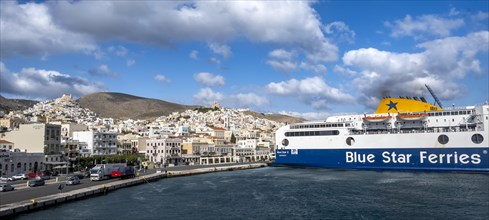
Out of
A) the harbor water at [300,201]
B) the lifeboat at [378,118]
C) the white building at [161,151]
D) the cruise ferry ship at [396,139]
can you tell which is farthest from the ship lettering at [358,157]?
the white building at [161,151]

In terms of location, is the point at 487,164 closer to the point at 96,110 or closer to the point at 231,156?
the point at 231,156

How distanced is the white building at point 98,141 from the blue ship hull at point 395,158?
21.6 meters

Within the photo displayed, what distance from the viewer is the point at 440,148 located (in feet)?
121

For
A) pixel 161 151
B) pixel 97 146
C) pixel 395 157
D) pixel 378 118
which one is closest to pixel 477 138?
pixel 395 157

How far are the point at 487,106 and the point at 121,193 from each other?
31.9 metres

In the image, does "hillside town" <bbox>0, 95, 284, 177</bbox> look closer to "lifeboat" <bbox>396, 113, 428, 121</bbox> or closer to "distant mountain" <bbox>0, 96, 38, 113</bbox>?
"lifeboat" <bbox>396, 113, 428, 121</bbox>

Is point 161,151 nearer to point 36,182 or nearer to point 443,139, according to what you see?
point 36,182

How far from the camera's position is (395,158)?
38562 millimetres

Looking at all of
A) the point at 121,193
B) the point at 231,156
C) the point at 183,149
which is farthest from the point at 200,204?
the point at 231,156

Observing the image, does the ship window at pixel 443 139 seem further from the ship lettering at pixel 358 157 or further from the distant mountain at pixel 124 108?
the distant mountain at pixel 124 108

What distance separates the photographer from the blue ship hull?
35.6 metres

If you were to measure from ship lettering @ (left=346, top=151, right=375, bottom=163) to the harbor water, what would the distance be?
6.97 m

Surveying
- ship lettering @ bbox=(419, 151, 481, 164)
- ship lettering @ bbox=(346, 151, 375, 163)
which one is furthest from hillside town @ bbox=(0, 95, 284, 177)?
ship lettering @ bbox=(419, 151, 481, 164)

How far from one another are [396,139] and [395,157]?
5.70 ft
